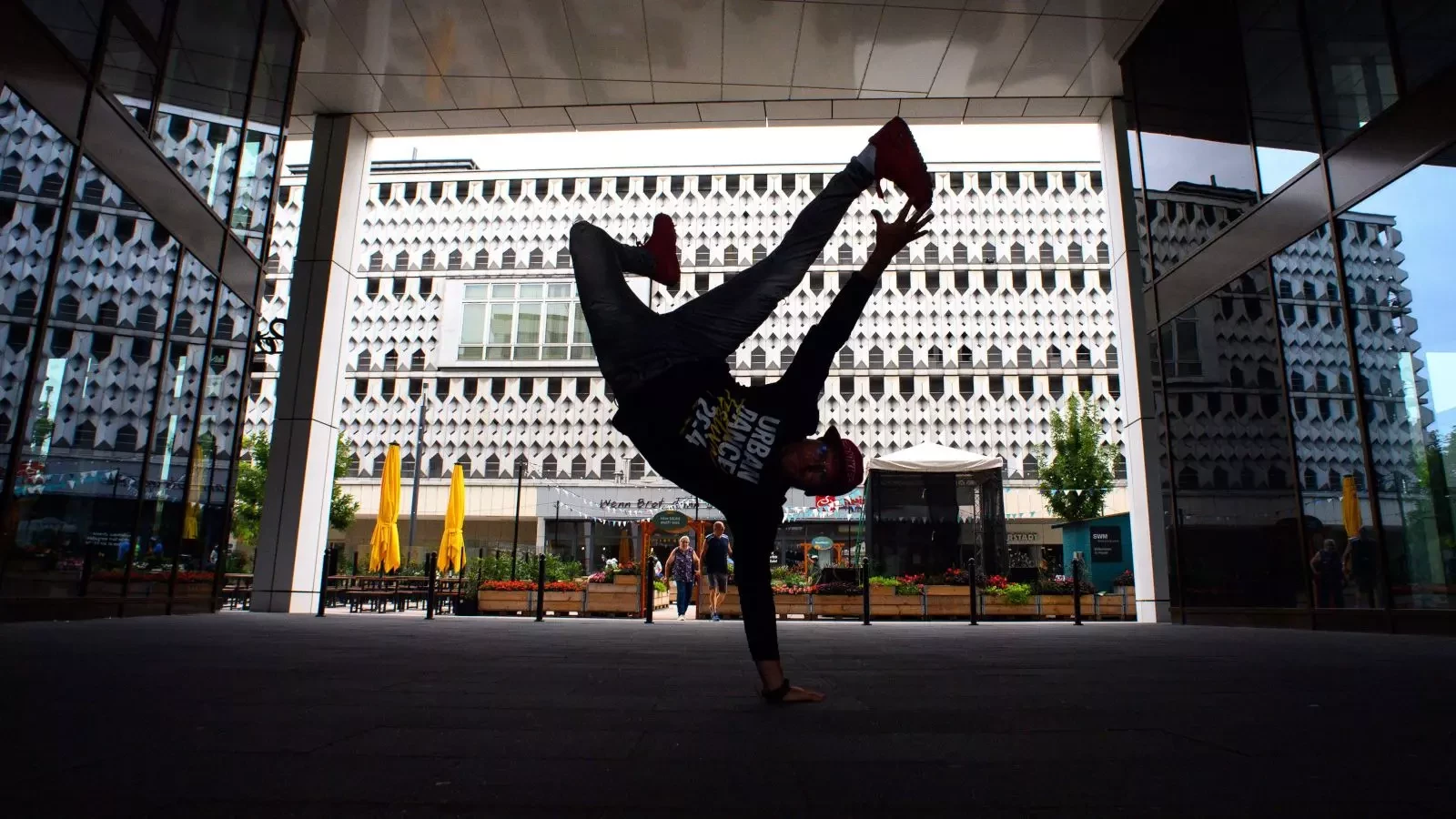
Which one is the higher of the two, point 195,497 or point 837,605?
point 195,497

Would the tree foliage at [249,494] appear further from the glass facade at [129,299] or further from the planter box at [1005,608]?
the planter box at [1005,608]

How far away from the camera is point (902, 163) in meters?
3.72

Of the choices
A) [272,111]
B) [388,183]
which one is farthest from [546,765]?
[388,183]

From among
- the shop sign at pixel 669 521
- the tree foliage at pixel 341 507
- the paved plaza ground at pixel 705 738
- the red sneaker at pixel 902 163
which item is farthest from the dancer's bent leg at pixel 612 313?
the tree foliage at pixel 341 507

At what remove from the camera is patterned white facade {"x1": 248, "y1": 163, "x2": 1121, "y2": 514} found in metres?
45.2

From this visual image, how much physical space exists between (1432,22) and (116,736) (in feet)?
35.8

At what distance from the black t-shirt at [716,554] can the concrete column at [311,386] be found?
20.6 feet

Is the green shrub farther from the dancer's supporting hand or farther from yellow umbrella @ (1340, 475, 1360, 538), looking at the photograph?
the dancer's supporting hand

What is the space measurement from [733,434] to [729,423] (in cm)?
5

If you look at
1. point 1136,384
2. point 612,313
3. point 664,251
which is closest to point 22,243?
point 664,251

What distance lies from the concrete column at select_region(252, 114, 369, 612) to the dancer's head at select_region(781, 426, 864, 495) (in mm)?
11396

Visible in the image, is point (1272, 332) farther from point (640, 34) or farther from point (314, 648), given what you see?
point (314, 648)

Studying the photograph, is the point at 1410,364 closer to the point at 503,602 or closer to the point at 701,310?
the point at 701,310

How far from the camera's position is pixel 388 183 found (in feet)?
163
